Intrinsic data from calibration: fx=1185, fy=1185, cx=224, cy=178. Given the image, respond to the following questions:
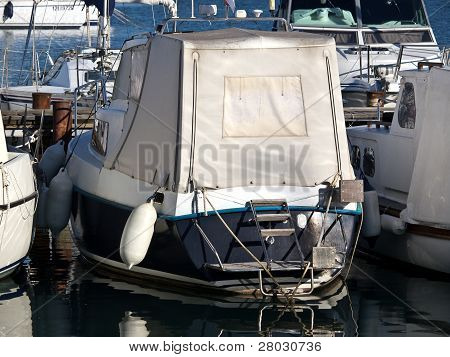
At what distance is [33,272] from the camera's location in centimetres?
1452

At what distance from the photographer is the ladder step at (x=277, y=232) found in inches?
495

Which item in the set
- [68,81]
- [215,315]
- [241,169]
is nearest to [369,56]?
[68,81]

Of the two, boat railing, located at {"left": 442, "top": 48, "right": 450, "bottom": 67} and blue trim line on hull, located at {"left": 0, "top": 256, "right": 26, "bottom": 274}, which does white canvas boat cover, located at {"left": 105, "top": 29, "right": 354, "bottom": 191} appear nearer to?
blue trim line on hull, located at {"left": 0, "top": 256, "right": 26, "bottom": 274}

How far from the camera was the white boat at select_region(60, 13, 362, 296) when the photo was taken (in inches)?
500

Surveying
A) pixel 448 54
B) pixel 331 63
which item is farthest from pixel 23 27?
pixel 331 63

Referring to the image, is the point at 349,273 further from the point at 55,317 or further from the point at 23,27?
the point at 23,27

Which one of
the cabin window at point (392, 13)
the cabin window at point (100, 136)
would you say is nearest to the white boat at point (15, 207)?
the cabin window at point (100, 136)

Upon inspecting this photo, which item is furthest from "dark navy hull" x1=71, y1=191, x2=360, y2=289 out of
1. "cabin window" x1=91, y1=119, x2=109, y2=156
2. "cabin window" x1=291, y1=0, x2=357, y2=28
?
"cabin window" x1=291, y1=0, x2=357, y2=28

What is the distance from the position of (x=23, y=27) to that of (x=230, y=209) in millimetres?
59855

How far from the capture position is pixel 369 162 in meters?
16.2

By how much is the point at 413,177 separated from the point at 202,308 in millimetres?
3361

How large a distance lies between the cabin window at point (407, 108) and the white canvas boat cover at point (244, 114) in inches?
83.6

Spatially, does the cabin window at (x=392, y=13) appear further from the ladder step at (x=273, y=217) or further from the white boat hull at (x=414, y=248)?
the ladder step at (x=273, y=217)

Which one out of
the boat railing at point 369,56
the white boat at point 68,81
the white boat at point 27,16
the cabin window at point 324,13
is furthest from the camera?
the white boat at point 27,16
